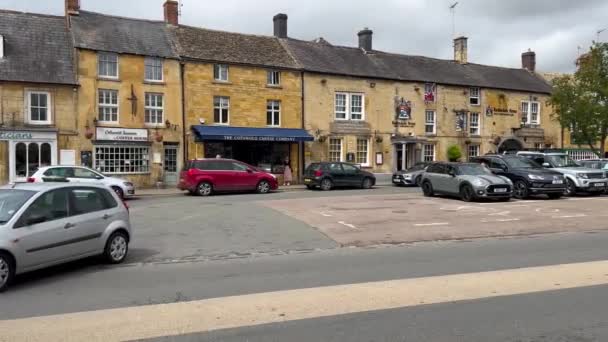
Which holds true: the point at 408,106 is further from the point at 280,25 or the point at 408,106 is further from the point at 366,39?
the point at 280,25

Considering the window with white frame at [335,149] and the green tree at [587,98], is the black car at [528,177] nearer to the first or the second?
the window with white frame at [335,149]

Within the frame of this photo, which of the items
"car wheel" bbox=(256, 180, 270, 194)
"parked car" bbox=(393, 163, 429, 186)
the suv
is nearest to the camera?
the suv

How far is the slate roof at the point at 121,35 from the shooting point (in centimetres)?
2700

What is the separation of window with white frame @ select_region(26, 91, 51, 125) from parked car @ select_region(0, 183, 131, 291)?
18520 millimetres

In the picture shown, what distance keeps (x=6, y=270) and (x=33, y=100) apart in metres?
20.6

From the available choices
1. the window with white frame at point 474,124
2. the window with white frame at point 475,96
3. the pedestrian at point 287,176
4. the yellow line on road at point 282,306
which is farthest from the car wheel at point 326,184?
the yellow line on road at point 282,306

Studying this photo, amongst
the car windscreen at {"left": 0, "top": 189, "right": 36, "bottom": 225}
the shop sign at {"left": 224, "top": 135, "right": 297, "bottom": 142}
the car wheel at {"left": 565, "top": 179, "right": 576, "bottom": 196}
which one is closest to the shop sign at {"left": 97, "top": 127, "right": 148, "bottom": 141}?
the shop sign at {"left": 224, "top": 135, "right": 297, "bottom": 142}

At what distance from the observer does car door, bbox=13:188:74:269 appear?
7.45 meters

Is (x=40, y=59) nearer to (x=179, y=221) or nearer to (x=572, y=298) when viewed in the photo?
(x=179, y=221)

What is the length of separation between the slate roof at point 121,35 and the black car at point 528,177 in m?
17.4

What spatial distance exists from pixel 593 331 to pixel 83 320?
208 inches

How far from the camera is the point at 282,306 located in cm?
631

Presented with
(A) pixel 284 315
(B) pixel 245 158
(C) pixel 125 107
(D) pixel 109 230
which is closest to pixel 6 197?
(D) pixel 109 230

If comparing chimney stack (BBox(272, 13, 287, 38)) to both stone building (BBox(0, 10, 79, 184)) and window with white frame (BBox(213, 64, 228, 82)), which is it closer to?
window with white frame (BBox(213, 64, 228, 82))
